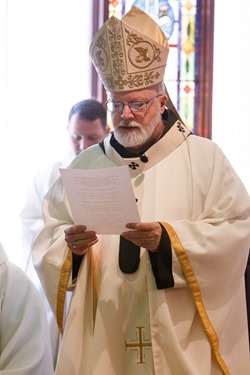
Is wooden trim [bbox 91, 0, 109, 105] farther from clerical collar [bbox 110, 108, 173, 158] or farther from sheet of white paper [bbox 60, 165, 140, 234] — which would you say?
sheet of white paper [bbox 60, 165, 140, 234]

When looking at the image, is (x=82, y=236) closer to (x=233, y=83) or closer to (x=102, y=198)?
(x=102, y=198)

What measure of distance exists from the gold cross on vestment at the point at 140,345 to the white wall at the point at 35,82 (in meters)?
3.27

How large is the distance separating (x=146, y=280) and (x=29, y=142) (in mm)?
3445

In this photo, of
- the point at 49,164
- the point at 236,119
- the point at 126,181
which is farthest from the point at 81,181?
the point at 236,119

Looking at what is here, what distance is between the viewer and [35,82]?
6.90 metres

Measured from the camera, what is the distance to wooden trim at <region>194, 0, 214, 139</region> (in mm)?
7195

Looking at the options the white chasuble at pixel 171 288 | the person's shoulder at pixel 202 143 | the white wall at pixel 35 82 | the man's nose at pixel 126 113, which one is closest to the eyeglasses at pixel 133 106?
the man's nose at pixel 126 113

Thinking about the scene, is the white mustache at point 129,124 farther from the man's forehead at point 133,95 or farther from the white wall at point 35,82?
the white wall at point 35,82

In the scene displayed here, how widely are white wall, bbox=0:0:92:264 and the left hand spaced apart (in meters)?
3.47

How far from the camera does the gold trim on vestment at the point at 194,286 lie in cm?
348

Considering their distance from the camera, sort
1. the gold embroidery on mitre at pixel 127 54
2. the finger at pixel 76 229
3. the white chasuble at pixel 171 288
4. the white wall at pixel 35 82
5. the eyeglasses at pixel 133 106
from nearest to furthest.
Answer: the finger at pixel 76 229 < the white chasuble at pixel 171 288 < the eyeglasses at pixel 133 106 < the gold embroidery on mitre at pixel 127 54 < the white wall at pixel 35 82

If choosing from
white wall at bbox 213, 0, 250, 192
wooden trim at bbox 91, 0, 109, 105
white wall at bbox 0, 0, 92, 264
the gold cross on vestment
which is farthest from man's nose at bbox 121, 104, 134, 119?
white wall at bbox 213, 0, 250, 192

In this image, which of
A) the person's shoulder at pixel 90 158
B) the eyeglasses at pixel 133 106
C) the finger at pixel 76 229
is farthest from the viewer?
the person's shoulder at pixel 90 158

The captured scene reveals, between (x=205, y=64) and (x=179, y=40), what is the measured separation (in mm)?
312
